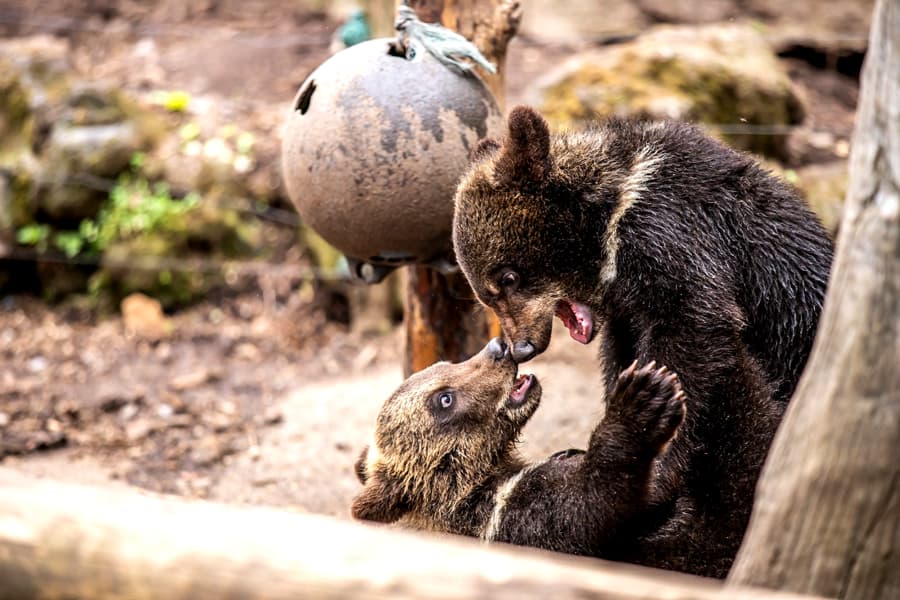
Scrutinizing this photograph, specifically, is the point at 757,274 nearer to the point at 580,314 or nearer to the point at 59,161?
the point at 580,314

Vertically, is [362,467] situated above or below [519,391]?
below

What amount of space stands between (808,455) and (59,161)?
965 centimetres

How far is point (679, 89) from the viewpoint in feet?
31.6

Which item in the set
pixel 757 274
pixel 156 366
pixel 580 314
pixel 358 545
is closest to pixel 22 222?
pixel 156 366

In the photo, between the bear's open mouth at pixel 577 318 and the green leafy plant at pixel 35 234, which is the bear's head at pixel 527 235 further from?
the green leafy plant at pixel 35 234

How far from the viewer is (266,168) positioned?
35.6 ft

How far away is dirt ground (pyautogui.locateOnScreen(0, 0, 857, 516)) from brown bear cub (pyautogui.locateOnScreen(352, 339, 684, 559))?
1.87 meters

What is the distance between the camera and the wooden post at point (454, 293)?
6.07m

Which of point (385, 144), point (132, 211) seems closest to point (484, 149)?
point (385, 144)

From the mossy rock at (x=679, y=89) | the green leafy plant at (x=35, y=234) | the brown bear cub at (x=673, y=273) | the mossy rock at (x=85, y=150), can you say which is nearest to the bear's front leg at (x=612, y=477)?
the brown bear cub at (x=673, y=273)

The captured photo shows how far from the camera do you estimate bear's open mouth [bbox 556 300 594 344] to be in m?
5.02

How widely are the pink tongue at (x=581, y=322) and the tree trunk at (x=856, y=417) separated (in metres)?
2.21

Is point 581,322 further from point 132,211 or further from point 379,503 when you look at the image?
point 132,211

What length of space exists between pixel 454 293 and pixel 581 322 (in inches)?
56.3
